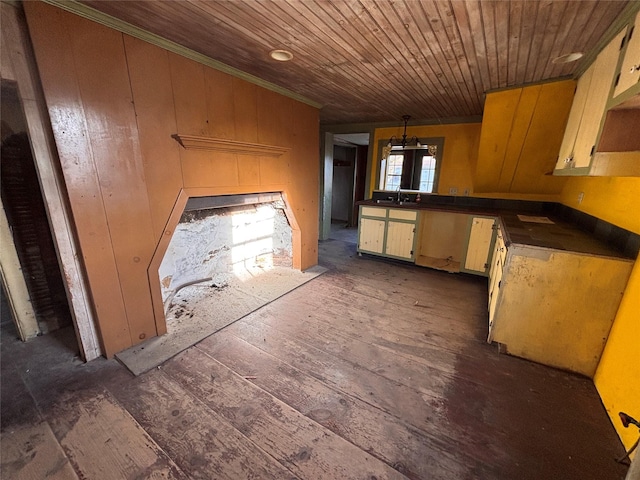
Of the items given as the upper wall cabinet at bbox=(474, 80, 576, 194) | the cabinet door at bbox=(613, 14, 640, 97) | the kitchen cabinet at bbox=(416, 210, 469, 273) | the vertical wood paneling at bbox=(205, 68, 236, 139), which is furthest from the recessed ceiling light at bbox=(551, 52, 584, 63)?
the vertical wood paneling at bbox=(205, 68, 236, 139)

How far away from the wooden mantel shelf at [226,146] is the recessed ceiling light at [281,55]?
78 cm

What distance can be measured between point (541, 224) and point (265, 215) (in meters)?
3.28

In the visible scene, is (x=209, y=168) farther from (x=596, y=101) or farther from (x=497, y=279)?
(x=596, y=101)

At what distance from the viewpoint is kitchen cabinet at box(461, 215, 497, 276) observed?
3.37 meters

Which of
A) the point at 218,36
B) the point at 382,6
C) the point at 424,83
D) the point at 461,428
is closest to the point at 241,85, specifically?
the point at 218,36

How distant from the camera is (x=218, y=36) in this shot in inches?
69.7

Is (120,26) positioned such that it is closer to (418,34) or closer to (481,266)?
(418,34)

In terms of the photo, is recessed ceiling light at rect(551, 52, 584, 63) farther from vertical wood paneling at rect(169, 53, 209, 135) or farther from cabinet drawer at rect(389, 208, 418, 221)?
vertical wood paneling at rect(169, 53, 209, 135)

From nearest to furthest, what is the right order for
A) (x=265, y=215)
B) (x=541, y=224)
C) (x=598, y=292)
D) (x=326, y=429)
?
(x=326, y=429) → (x=598, y=292) → (x=541, y=224) → (x=265, y=215)

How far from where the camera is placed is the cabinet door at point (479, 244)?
133 inches

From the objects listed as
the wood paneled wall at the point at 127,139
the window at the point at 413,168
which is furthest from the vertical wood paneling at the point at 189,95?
the window at the point at 413,168

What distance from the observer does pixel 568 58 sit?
77.3 inches

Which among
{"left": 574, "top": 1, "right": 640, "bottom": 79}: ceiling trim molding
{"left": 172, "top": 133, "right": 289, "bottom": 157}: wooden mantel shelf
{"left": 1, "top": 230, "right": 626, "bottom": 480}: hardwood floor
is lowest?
{"left": 1, "top": 230, "right": 626, "bottom": 480}: hardwood floor

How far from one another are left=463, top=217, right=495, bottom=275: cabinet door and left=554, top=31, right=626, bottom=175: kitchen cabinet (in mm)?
1118
